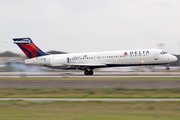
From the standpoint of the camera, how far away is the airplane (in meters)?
39.5

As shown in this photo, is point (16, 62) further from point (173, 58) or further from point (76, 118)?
point (76, 118)

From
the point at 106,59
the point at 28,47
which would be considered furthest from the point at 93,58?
the point at 28,47

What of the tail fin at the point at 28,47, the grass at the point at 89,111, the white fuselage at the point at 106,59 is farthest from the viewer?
the tail fin at the point at 28,47

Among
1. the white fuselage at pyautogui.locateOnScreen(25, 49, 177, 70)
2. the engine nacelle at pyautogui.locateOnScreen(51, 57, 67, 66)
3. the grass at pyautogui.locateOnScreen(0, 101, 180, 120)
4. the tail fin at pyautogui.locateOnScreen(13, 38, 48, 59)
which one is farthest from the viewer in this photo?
the tail fin at pyautogui.locateOnScreen(13, 38, 48, 59)

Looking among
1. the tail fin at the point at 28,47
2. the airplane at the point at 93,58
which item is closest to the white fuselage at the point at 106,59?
the airplane at the point at 93,58

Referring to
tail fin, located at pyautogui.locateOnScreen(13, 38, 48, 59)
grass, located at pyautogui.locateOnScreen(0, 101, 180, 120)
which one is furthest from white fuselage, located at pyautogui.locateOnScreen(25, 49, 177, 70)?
grass, located at pyautogui.locateOnScreen(0, 101, 180, 120)

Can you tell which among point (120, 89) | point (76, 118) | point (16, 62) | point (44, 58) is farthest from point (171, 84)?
point (16, 62)

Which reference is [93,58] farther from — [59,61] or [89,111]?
[89,111]

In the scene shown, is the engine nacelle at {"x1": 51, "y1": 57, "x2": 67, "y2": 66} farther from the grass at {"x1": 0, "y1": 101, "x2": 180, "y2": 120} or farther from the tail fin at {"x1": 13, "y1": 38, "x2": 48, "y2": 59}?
the grass at {"x1": 0, "y1": 101, "x2": 180, "y2": 120}

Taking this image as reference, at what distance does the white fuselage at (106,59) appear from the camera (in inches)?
1554

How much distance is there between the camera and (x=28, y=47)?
4306 centimetres

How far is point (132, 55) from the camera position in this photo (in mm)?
39656

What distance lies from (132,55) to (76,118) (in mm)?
28865

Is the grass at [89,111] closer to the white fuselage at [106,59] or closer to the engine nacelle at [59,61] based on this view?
the white fuselage at [106,59]
